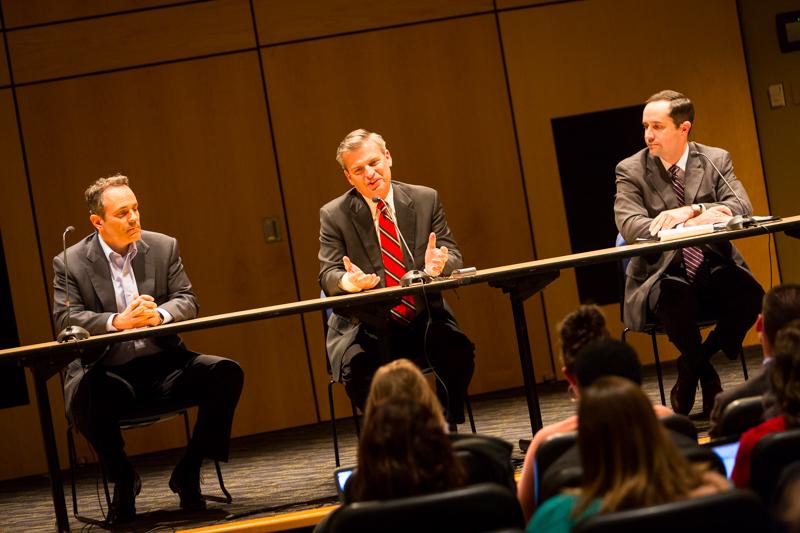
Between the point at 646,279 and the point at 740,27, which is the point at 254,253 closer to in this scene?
the point at 646,279

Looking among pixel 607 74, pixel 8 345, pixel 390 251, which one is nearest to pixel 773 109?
pixel 607 74

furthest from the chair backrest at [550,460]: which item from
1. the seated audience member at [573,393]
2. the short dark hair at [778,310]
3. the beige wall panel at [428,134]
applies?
the beige wall panel at [428,134]

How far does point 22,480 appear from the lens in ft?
21.0

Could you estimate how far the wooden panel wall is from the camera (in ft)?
21.4

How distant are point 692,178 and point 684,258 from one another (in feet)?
1.47

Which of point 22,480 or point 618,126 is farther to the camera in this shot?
point 618,126

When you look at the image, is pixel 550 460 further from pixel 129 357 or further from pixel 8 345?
pixel 8 345

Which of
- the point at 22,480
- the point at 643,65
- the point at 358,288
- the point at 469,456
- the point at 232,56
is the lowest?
the point at 22,480

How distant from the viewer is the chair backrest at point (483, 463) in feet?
7.86

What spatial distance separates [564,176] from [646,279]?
218cm

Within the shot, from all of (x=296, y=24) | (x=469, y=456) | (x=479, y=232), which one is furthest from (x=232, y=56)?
(x=469, y=456)

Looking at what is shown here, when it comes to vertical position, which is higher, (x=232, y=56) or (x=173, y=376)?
(x=232, y=56)

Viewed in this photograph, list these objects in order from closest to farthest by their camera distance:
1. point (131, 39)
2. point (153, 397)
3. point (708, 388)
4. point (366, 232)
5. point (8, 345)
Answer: point (153, 397)
point (708, 388)
point (366, 232)
point (8, 345)
point (131, 39)

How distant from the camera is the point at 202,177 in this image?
661 centimetres
